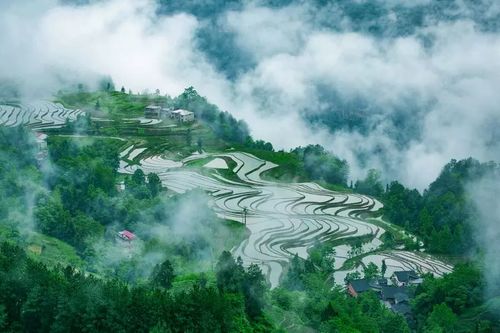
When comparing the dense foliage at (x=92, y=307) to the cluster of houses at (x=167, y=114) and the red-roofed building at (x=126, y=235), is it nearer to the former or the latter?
the red-roofed building at (x=126, y=235)

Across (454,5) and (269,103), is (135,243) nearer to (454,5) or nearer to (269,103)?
(269,103)

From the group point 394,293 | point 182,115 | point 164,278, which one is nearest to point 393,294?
point 394,293

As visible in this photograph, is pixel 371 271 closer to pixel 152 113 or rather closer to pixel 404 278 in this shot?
pixel 404 278

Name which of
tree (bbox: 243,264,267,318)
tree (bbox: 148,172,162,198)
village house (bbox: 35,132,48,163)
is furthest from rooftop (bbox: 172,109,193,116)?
tree (bbox: 243,264,267,318)

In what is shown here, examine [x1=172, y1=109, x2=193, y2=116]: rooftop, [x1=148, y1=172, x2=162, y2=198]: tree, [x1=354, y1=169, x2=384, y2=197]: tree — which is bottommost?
[x1=148, y1=172, x2=162, y2=198]: tree

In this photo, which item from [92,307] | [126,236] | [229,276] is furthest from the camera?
[126,236]

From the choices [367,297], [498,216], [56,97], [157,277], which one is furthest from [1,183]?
[56,97]

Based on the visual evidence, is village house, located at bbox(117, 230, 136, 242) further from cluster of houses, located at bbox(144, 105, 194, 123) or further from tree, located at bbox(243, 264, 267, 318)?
cluster of houses, located at bbox(144, 105, 194, 123)
